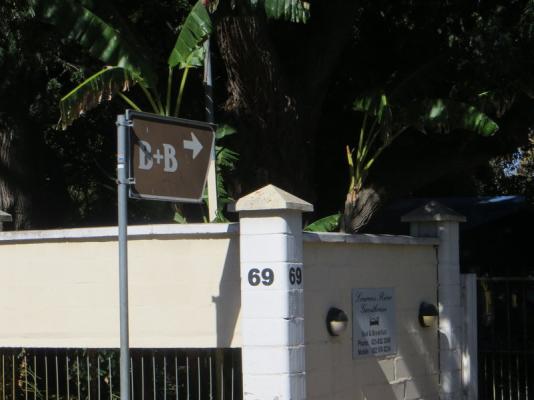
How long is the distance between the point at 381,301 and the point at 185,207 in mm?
5290

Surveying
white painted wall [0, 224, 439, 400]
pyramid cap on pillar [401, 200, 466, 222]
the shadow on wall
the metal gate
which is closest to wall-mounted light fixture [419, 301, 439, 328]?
white painted wall [0, 224, 439, 400]

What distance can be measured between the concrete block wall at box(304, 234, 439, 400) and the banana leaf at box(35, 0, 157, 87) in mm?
3332

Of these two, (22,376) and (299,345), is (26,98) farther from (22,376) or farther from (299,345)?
(299,345)

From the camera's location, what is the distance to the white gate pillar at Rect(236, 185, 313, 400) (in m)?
7.26

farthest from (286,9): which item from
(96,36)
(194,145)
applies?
(194,145)

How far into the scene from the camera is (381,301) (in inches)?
352

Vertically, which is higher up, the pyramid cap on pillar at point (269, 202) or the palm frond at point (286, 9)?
the palm frond at point (286, 9)

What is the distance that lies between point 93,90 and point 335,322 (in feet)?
15.5

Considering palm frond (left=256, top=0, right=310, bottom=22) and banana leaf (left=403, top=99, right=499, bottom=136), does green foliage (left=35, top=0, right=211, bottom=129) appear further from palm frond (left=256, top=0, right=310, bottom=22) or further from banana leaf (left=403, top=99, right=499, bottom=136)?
banana leaf (left=403, top=99, right=499, bottom=136)

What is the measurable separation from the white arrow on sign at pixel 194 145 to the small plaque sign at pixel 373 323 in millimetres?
2421

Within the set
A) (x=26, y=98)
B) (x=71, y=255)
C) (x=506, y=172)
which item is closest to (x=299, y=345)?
(x=71, y=255)

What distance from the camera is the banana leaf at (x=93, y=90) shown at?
438 inches

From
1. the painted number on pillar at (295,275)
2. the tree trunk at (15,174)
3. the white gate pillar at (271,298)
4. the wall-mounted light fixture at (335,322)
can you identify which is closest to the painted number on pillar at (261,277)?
the white gate pillar at (271,298)

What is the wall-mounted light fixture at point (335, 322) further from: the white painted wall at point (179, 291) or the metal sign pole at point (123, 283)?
the metal sign pole at point (123, 283)
